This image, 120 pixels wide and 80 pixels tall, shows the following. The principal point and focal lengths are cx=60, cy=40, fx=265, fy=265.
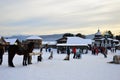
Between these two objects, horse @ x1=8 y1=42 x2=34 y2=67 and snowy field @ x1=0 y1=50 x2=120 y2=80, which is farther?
horse @ x1=8 y1=42 x2=34 y2=67

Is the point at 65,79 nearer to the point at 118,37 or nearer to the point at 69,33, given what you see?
A: the point at 69,33

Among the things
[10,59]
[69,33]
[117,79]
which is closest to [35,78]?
[117,79]

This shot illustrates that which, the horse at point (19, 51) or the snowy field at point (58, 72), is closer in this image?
the snowy field at point (58, 72)

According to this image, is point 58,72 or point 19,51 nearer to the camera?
point 58,72

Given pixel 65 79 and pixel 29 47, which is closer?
pixel 65 79

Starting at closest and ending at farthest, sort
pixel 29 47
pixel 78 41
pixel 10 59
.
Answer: pixel 10 59 < pixel 29 47 < pixel 78 41

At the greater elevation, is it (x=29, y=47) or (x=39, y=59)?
(x=29, y=47)

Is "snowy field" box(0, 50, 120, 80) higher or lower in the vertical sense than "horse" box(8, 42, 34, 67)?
lower

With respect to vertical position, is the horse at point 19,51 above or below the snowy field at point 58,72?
above

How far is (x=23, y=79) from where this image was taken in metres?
11.9

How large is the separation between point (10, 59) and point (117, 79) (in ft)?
30.0

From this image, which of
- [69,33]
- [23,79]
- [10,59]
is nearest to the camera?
[23,79]

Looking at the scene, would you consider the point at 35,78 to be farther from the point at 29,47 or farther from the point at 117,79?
the point at 29,47

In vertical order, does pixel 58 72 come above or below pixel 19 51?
below
